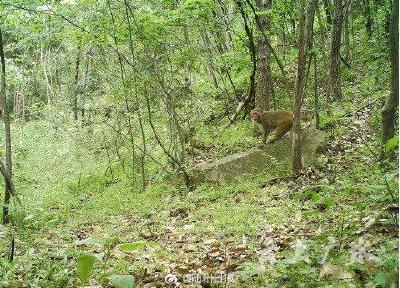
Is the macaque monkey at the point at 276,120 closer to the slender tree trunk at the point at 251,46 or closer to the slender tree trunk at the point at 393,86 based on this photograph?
the slender tree trunk at the point at 251,46

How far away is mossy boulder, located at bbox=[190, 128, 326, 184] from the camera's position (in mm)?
9297

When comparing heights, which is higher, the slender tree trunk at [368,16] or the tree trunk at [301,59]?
the slender tree trunk at [368,16]

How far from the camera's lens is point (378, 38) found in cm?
1628

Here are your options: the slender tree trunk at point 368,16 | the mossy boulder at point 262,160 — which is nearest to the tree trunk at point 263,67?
the mossy boulder at point 262,160

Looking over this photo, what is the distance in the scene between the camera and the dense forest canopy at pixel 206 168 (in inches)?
172

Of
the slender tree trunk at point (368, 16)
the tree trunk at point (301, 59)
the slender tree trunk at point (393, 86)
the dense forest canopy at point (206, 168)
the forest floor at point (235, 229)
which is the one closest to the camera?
the forest floor at point (235, 229)

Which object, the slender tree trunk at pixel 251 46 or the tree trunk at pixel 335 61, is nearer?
the slender tree trunk at pixel 251 46

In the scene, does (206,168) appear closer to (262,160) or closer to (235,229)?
(262,160)

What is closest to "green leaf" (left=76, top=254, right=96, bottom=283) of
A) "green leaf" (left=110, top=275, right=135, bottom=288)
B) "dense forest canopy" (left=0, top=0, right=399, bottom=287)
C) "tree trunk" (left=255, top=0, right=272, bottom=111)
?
"dense forest canopy" (left=0, top=0, right=399, bottom=287)

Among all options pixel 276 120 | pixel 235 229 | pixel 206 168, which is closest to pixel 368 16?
pixel 276 120

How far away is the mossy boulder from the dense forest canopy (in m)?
0.03

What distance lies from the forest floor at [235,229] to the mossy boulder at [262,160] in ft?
0.88

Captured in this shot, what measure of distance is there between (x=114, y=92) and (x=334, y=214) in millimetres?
6906

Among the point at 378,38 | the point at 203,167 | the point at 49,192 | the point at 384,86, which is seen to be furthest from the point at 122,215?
the point at 378,38
